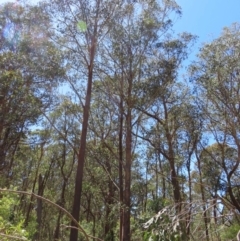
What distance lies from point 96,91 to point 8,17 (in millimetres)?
4975

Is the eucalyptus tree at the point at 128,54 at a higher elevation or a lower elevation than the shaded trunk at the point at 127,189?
higher

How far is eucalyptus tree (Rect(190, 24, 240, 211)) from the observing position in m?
11.6

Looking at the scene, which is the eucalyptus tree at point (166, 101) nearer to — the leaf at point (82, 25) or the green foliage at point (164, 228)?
the leaf at point (82, 25)

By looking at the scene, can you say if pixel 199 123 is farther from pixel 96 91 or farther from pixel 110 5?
pixel 110 5

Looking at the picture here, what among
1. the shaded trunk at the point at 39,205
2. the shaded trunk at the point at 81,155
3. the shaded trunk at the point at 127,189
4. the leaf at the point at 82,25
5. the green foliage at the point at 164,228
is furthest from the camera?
the shaded trunk at the point at 39,205

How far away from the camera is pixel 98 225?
19.7 metres

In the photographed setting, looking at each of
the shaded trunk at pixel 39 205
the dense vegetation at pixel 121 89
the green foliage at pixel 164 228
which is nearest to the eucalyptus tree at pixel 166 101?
the dense vegetation at pixel 121 89

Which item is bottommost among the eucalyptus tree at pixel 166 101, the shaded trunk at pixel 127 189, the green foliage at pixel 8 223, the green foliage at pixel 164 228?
the green foliage at pixel 164 228

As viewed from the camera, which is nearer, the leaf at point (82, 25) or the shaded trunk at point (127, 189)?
the shaded trunk at point (127, 189)

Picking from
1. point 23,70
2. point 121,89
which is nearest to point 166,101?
point 121,89

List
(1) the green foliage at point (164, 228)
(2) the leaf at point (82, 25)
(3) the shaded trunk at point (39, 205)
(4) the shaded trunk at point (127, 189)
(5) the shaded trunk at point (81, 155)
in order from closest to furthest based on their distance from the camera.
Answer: (1) the green foliage at point (164, 228)
(5) the shaded trunk at point (81, 155)
(4) the shaded trunk at point (127, 189)
(2) the leaf at point (82, 25)
(3) the shaded trunk at point (39, 205)

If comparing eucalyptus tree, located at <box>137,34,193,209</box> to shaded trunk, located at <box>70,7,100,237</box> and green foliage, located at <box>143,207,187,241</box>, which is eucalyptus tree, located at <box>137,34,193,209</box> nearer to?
shaded trunk, located at <box>70,7,100,237</box>

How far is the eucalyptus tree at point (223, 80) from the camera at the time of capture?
1158 centimetres

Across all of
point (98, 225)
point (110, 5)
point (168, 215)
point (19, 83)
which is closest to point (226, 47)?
point (110, 5)
